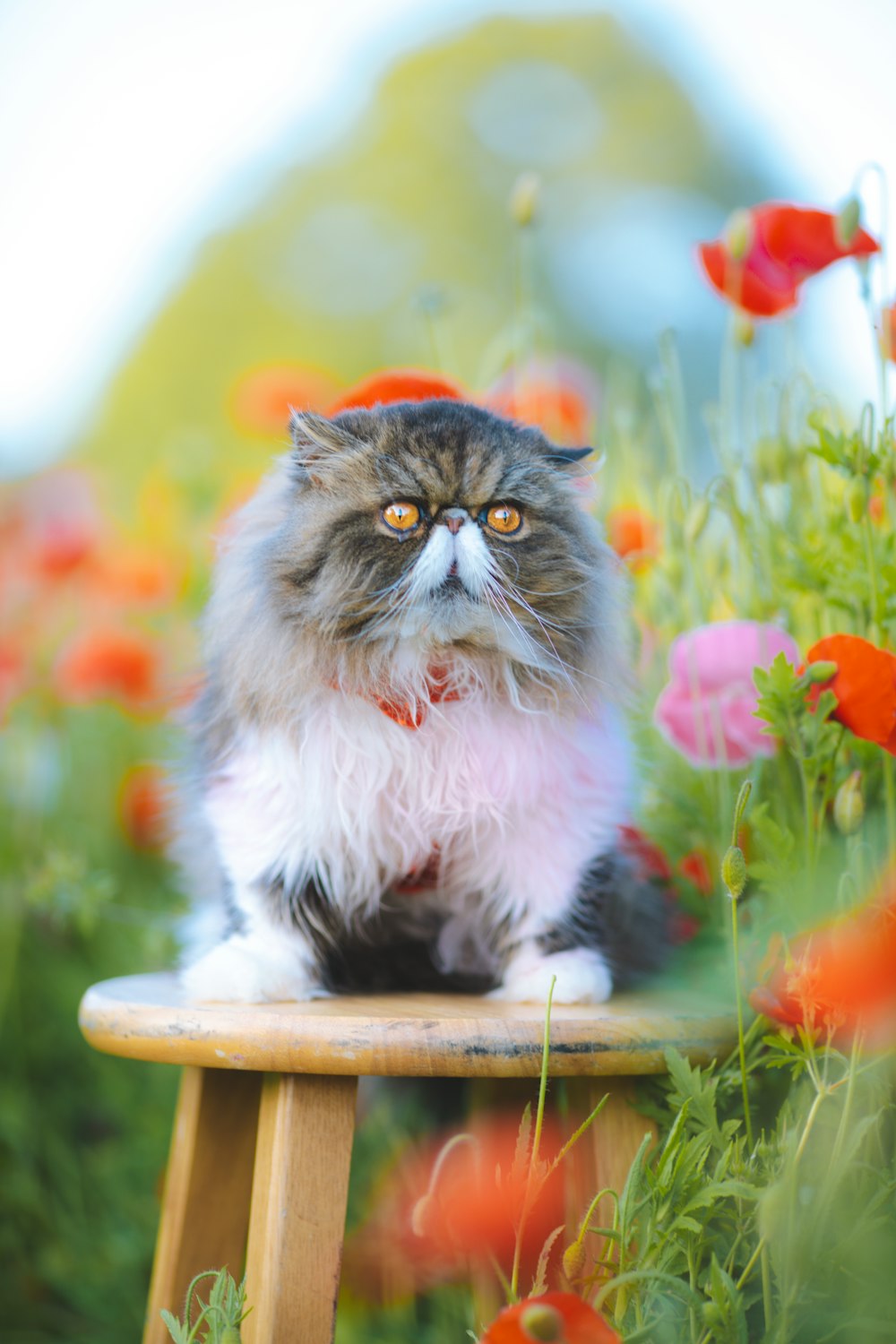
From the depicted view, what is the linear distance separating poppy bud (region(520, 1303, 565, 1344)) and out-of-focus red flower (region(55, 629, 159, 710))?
4.08 ft

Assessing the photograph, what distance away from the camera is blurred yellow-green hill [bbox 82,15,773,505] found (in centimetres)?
488

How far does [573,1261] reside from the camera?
739mm

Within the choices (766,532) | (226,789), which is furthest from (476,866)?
(766,532)

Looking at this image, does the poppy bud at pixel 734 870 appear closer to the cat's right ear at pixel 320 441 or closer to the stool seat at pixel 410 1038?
the stool seat at pixel 410 1038

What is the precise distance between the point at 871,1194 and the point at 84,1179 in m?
1.33

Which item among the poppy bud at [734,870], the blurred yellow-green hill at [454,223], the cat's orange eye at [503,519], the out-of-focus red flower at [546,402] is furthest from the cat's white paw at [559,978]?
the blurred yellow-green hill at [454,223]

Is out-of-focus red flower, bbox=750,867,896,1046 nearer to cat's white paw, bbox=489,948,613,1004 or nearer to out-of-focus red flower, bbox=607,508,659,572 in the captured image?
cat's white paw, bbox=489,948,613,1004

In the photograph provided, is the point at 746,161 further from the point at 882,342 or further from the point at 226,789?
the point at 226,789

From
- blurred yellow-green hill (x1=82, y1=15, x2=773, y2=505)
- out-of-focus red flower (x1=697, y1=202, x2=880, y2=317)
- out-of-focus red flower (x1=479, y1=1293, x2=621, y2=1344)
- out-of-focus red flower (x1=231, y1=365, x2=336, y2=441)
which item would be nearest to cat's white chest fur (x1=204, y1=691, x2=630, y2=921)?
out-of-focus red flower (x1=479, y1=1293, x2=621, y2=1344)

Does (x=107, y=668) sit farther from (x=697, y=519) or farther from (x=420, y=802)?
(x=697, y=519)

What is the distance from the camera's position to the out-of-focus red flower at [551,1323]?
58 centimetres

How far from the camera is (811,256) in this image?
3.37 ft

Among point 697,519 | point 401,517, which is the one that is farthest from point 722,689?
point 401,517

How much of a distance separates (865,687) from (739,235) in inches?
19.4
